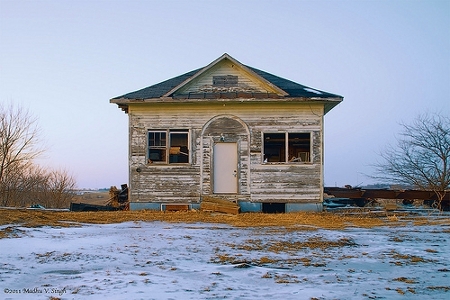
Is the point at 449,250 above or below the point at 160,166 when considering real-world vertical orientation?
below

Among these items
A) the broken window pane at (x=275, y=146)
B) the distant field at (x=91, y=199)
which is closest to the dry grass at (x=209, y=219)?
the broken window pane at (x=275, y=146)

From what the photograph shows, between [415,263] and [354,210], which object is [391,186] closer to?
[354,210]

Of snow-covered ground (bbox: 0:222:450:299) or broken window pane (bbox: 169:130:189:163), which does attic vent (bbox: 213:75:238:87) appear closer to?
broken window pane (bbox: 169:130:189:163)

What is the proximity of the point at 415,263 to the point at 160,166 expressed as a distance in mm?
11226

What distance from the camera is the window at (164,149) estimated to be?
16094 millimetres

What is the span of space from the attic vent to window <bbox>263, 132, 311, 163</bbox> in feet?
7.81

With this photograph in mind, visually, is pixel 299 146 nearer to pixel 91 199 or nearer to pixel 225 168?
pixel 225 168

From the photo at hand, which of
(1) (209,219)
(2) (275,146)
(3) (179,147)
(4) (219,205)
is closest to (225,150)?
(3) (179,147)

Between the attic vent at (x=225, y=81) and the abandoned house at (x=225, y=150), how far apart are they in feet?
1.74

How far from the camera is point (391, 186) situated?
857 inches

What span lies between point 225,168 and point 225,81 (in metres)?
3.38

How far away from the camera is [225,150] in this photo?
16031 mm

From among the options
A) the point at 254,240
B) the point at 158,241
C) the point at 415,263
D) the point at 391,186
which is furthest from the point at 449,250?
the point at 391,186

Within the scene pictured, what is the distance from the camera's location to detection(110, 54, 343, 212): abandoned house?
1584 centimetres
